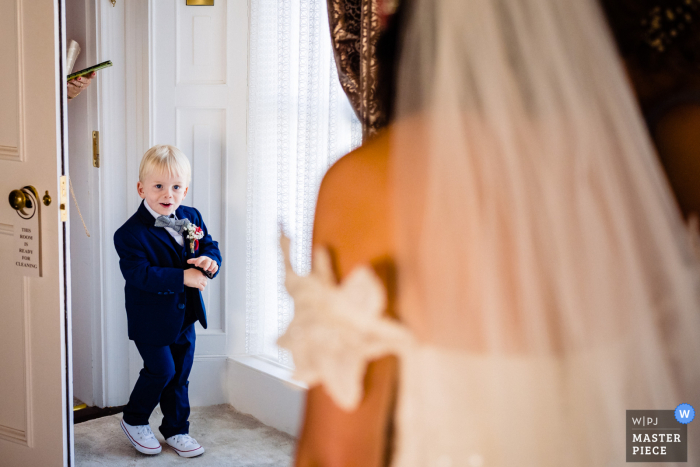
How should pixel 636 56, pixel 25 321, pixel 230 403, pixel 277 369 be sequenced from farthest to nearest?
pixel 230 403 < pixel 277 369 < pixel 25 321 < pixel 636 56

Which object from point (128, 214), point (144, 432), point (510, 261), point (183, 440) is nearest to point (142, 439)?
point (144, 432)

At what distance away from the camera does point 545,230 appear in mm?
519

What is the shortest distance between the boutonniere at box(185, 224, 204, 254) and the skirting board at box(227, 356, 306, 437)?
2.23ft

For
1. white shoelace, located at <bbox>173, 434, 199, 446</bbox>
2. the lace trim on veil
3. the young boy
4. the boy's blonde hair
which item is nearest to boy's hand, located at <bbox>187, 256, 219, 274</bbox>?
the young boy

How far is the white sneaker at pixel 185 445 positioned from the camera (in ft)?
7.30

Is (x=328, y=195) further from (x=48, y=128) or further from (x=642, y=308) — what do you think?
(x=48, y=128)

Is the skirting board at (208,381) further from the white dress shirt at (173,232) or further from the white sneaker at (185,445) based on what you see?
the white dress shirt at (173,232)

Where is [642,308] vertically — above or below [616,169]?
below

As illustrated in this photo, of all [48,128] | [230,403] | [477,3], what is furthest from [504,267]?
[230,403]

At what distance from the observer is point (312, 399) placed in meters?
0.56

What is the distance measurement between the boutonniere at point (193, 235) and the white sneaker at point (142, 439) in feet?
2.53

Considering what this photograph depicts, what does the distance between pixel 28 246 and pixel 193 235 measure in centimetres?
60

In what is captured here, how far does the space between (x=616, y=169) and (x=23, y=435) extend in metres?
2.19

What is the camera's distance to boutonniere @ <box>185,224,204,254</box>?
7.33 feet
